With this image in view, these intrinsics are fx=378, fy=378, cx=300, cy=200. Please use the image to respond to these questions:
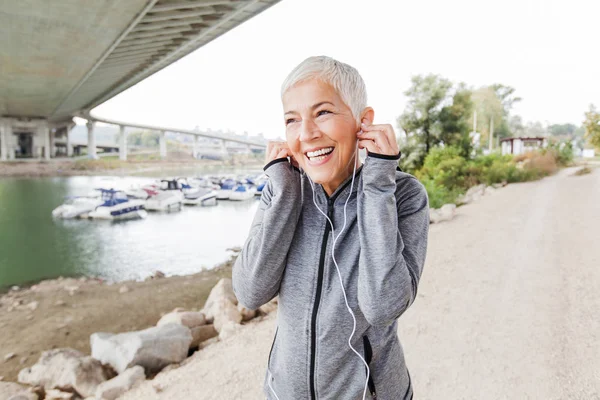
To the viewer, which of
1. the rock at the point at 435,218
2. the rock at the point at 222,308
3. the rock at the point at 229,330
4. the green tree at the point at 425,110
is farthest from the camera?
the green tree at the point at 425,110

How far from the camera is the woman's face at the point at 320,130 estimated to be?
0.93 meters

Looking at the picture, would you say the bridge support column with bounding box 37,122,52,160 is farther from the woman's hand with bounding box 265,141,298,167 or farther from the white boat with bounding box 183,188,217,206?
the woman's hand with bounding box 265,141,298,167

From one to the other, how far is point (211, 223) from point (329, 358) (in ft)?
43.8

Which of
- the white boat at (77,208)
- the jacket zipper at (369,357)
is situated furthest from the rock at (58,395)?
the white boat at (77,208)

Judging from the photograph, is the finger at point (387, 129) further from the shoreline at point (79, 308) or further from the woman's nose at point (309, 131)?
the shoreline at point (79, 308)

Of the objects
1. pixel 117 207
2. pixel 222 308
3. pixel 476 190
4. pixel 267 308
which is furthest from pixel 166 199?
pixel 267 308

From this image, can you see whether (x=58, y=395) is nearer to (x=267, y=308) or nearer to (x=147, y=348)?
(x=147, y=348)

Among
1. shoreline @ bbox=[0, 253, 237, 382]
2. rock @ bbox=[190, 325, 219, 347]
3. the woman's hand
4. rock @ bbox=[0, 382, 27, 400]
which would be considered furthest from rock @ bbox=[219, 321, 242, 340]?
the woman's hand

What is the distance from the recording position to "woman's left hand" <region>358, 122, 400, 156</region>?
0.86 metres

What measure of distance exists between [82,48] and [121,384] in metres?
16.7

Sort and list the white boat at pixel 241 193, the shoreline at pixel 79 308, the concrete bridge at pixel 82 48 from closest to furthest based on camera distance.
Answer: the shoreline at pixel 79 308 → the concrete bridge at pixel 82 48 → the white boat at pixel 241 193

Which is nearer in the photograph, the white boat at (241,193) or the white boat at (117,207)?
the white boat at (117,207)

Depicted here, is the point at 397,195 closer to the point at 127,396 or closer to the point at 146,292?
the point at 127,396

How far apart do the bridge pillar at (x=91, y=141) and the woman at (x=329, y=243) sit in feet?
105
